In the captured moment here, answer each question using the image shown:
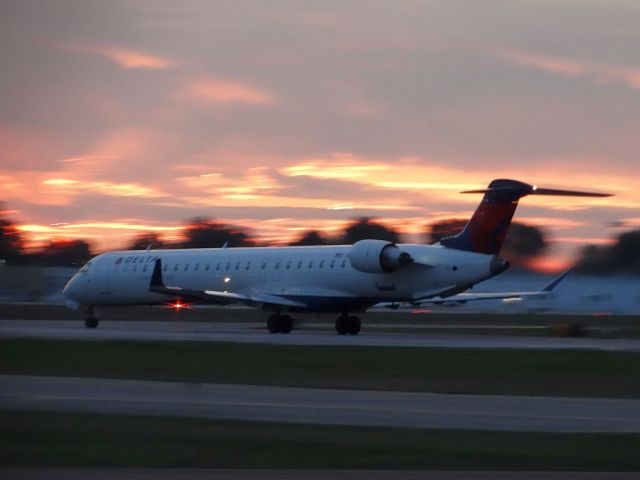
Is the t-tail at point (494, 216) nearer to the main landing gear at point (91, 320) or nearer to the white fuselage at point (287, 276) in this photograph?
the white fuselage at point (287, 276)

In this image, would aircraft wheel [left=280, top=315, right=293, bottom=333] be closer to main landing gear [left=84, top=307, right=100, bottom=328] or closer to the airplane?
the airplane

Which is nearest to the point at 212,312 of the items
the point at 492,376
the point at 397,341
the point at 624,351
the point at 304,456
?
the point at 397,341

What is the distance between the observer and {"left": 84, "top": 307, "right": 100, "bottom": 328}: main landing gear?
169 feet

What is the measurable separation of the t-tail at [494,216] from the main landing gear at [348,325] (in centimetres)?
492

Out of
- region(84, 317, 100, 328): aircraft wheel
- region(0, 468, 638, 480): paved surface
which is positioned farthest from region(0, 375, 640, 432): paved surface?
region(84, 317, 100, 328): aircraft wheel

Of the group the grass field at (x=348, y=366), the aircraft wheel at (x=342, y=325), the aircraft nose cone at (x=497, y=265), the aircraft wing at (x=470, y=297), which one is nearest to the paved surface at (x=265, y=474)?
the grass field at (x=348, y=366)

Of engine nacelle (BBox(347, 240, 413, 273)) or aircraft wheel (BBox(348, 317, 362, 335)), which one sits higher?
engine nacelle (BBox(347, 240, 413, 273))

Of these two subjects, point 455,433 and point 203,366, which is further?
point 203,366

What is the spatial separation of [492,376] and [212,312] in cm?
5169

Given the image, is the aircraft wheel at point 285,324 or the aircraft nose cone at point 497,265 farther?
the aircraft wheel at point 285,324

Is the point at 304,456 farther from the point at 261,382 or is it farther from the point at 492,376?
the point at 492,376

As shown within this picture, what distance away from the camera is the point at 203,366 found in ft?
88.9

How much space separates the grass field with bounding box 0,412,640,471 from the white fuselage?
27216mm

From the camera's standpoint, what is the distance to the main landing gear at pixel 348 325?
4534 cm
